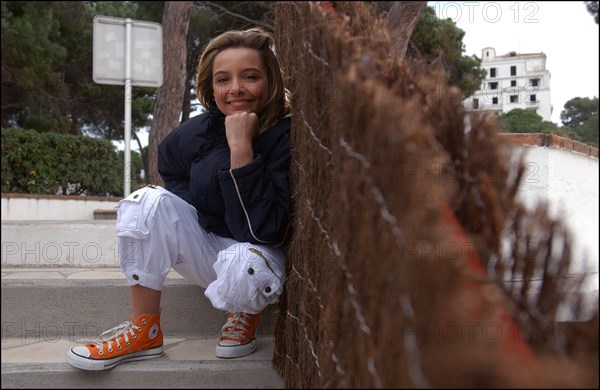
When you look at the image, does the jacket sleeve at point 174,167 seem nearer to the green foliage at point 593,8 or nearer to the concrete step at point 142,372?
the concrete step at point 142,372

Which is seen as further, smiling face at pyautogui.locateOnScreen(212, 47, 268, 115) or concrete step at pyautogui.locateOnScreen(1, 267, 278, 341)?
concrete step at pyautogui.locateOnScreen(1, 267, 278, 341)

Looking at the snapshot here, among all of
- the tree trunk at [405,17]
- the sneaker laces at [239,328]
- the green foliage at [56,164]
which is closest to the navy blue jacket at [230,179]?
the sneaker laces at [239,328]

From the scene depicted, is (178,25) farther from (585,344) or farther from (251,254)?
(585,344)

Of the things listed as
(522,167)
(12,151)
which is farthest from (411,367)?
(12,151)

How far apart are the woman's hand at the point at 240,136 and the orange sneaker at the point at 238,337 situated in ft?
1.96

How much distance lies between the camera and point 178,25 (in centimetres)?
753

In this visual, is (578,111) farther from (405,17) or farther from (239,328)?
(239,328)

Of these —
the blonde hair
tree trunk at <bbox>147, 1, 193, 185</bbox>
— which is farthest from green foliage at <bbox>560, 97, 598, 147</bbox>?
the blonde hair

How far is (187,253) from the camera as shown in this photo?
1.98 metres

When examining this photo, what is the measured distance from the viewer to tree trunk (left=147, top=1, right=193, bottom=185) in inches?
284

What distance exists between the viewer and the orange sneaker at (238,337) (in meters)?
1.95

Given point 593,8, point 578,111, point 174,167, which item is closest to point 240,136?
point 174,167

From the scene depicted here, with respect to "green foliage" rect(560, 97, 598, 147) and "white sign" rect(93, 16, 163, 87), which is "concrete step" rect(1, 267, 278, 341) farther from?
"green foliage" rect(560, 97, 598, 147)

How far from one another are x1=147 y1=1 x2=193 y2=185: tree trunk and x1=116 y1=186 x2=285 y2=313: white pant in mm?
5209
